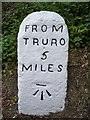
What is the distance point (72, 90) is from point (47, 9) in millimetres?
1868

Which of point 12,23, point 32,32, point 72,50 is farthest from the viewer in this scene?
point 12,23

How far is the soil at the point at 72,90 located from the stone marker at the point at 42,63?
0.35 ft

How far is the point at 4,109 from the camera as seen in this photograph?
14.4 feet

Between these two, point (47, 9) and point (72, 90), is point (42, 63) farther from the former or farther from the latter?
point (47, 9)

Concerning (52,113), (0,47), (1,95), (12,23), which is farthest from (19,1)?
(52,113)

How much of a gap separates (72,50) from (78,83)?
28.5 inches

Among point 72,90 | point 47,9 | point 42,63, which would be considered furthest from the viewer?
point 47,9

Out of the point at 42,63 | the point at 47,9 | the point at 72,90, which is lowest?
the point at 72,90

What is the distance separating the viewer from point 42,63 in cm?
405

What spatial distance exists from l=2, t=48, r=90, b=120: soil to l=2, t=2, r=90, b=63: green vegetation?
0.18 m

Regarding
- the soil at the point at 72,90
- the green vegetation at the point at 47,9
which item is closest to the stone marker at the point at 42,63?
the soil at the point at 72,90

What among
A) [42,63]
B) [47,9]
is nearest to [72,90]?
[42,63]

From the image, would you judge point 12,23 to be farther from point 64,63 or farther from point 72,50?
point 64,63

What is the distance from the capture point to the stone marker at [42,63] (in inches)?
156
